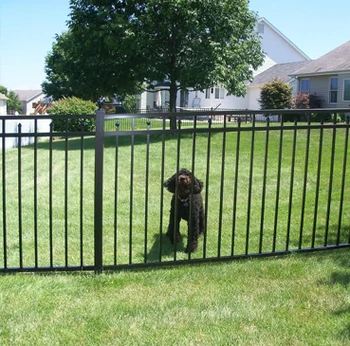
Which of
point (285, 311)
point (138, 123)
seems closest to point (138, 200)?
point (285, 311)

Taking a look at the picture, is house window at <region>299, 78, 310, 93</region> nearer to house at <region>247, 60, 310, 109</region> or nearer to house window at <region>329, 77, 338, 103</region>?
house window at <region>329, 77, 338, 103</region>

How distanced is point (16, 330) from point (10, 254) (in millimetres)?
2280

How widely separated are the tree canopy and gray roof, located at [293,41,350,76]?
23.2 feet

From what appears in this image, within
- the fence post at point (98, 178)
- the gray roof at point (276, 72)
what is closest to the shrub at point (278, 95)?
the gray roof at point (276, 72)

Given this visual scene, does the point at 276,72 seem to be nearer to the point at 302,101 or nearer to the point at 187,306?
the point at 302,101

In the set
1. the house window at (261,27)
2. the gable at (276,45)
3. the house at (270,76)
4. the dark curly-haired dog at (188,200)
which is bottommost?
the dark curly-haired dog at (188,200)

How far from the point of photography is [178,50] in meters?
18.6

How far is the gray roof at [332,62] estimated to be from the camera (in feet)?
80.1

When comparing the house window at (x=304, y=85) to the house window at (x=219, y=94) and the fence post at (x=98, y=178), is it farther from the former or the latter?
the fence post at (x=98, y=178)

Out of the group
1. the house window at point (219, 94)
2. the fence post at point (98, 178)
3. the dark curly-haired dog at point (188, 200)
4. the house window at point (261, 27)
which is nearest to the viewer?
the fence post at point (98, 178)

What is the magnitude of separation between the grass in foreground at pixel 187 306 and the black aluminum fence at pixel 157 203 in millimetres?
325

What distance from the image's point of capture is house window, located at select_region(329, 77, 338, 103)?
2528 centimetres

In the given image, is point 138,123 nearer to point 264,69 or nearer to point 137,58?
point 137,58

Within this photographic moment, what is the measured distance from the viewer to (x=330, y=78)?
1006 inches
